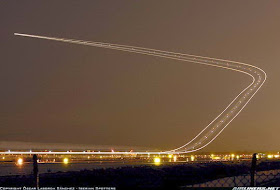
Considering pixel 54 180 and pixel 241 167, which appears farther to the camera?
pixel 241 167

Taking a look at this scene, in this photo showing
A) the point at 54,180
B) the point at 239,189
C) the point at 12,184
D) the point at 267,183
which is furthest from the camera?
the point at 54,180

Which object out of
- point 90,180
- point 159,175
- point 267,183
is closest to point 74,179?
point 90,180

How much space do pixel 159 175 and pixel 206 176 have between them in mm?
4848

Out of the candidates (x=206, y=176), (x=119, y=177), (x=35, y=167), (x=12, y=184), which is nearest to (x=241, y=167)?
(x=206, y=176)

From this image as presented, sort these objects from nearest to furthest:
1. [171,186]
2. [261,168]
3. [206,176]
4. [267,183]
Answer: [171,186], [267,183], [206,176], [261,168]

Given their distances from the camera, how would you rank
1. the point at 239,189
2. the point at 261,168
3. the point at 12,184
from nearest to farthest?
1. the point at 239,189
2. the point at 12,184
3. the point at 261,168

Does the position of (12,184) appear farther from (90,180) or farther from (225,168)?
(225,168)

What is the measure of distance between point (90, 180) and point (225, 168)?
17.0m

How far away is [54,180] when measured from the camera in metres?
31.9

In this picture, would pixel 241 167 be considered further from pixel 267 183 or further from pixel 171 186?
pixel 171 186

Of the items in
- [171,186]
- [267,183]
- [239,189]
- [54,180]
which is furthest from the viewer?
[54,180]

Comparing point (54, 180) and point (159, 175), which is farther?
point (159, 175)

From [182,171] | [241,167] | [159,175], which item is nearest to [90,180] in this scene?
[159,175]

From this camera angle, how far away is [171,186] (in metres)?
13.3
